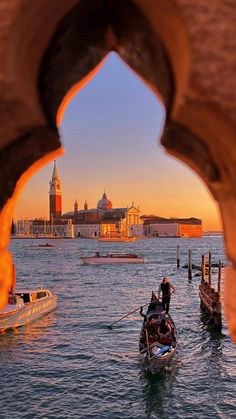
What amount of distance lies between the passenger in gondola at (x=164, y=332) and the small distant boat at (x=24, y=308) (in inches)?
250

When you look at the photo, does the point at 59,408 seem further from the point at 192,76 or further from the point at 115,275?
the point at 115,275

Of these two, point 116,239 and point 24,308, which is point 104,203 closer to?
point 116,239

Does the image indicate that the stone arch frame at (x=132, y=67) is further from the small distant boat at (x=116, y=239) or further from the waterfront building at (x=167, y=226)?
the waterfront building at (x=167, y=226)

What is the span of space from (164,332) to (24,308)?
818 cm

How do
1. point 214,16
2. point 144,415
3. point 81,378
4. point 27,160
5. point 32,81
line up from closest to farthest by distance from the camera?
point 214,16 → point 32,81 → point 27,160 → point 144,415 → point 81,378

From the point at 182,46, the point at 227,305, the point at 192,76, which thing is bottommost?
the point at 227,305

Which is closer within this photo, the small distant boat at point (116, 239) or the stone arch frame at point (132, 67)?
the stone arch frame at point (132, 67)

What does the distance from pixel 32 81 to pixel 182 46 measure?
540mm

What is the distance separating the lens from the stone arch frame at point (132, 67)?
4.78ft

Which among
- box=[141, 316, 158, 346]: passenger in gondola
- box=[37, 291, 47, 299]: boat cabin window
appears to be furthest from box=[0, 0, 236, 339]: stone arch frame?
box=[37, 291, 47, 299]: boat cabin window

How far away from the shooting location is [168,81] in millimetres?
1764

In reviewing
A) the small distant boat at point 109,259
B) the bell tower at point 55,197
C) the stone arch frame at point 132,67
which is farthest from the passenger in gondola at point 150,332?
the bell tower at point 55,197

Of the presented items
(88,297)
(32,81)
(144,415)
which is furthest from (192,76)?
(88,297)

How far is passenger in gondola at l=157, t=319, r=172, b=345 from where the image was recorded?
15.1 metres
